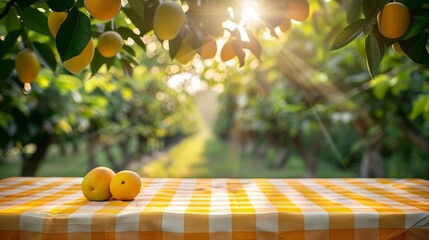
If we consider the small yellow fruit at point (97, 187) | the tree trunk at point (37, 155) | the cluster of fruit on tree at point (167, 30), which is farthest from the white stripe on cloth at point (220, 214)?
the tree trunk at point (37, 155)

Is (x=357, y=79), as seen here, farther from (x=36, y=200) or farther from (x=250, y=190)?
(x=36, y=200)

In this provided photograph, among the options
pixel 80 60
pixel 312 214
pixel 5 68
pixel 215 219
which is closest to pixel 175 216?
pixel 215 219

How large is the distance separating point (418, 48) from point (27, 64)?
1.24 metres

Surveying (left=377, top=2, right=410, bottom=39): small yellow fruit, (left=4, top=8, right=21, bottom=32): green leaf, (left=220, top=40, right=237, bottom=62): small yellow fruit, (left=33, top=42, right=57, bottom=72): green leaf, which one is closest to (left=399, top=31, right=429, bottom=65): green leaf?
(left=377, top=2, right=410, bottom=39): small yellow fruit

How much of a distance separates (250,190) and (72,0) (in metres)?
0.98

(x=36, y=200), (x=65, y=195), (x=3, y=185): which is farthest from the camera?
(x=3, y=185)

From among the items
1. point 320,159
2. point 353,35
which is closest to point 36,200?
point 353,35

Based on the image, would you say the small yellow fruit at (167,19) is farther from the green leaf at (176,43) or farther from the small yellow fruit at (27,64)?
the small yellow fruit at (27,64)

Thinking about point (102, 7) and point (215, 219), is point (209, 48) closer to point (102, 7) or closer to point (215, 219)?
point (102, 7)

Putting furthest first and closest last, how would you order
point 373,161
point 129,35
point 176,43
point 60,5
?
1. point 373,161
2. point 129,35
3. point 176,43
4. point 60,5

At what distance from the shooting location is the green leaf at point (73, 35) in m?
1.02

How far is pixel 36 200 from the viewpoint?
1.46 m

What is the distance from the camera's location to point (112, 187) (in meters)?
1.43

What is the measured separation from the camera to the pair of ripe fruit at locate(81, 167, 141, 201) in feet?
4.67
